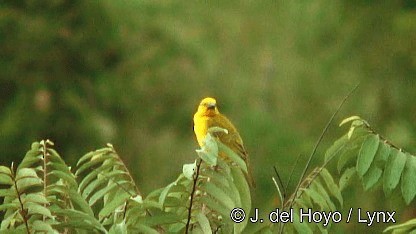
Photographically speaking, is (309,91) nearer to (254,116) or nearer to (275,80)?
(275,80)

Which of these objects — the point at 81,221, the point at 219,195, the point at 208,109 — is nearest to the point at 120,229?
the point at 81,221

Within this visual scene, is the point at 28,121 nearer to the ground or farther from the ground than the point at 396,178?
farther from the ground

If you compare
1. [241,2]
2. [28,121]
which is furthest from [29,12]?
[241,2]

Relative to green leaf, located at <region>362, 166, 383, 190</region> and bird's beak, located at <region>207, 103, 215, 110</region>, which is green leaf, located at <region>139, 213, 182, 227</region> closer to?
green leaf, located at <region>362, 166, 383, 190</region>

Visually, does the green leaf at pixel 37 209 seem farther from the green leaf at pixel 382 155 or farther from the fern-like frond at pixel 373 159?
the green leaf at pixel 382 155

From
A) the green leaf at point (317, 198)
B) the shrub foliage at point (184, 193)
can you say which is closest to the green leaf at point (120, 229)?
the shrub foliage at point (184, 193)

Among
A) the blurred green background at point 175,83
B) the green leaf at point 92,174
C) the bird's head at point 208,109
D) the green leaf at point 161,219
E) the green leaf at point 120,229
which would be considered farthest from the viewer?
the blurred green background at point 175,83

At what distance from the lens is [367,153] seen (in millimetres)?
1803

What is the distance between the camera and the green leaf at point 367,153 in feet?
5.78

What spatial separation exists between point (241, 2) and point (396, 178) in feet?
23.9

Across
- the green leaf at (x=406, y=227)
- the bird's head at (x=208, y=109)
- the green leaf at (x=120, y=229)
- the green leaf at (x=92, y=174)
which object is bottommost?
the green leaf at (x=406, y=227)

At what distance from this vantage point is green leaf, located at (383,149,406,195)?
1.80m

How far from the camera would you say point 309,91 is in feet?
25.5
